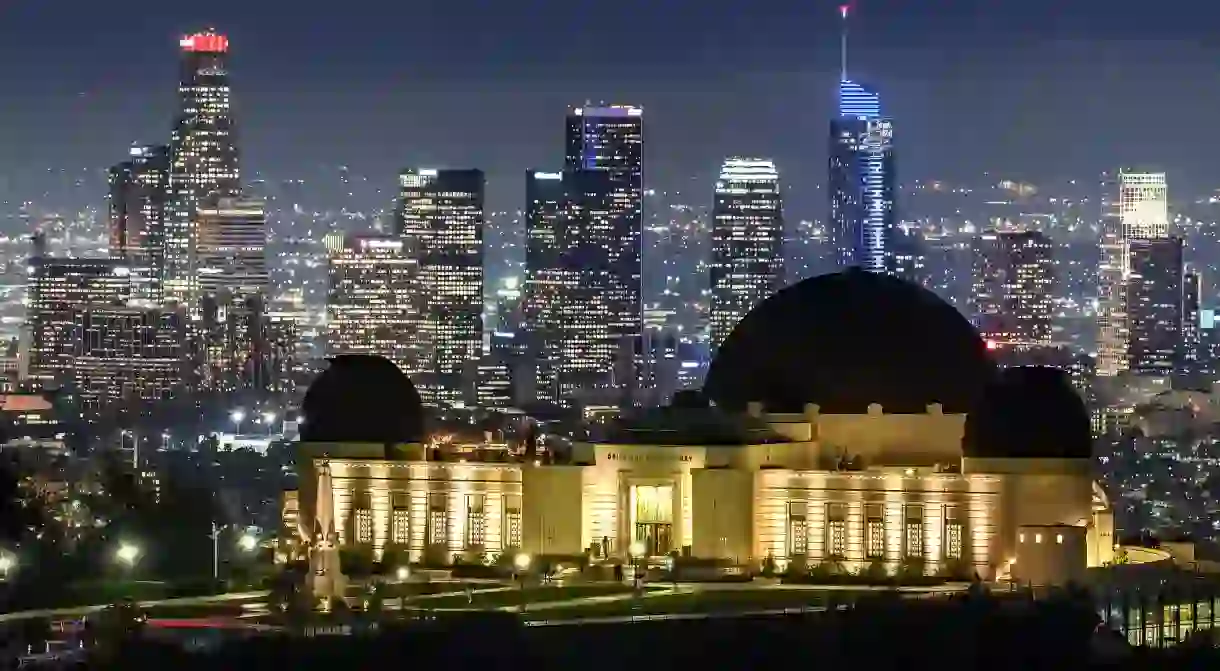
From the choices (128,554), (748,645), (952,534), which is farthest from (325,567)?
(952,534)

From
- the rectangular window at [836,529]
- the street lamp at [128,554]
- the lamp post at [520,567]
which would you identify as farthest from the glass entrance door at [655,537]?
the street lamp at [128,554]

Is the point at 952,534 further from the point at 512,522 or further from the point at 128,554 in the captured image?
the point at 128,554

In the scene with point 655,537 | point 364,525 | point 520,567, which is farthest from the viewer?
point 364,525

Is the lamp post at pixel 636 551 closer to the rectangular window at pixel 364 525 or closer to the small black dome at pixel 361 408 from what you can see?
the rectangular window at pixel 364 525

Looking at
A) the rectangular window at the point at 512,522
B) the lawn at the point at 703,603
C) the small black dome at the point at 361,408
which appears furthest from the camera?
the small black dome at the point at 361,408

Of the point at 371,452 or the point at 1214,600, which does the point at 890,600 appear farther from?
the point at 371,452

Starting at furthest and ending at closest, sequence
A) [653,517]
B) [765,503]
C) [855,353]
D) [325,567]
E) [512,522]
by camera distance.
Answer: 1. [855,353]
2. [512,522]
3. [653,517]
4. [765,503]
5. [325,567]

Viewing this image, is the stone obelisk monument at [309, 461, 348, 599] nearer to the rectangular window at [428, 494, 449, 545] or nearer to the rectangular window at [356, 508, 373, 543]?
→ the rectangular window at [428, 494, 449, 545]

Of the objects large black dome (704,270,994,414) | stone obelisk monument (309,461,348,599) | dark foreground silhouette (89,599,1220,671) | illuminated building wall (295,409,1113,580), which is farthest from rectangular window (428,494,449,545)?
dark foreground silhouette (89,599,1220,671)
